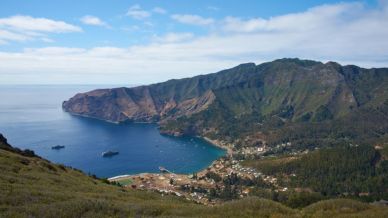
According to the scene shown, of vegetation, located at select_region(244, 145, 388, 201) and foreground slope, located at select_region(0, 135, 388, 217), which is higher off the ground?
foreground slope, located at select_region(0, 135, 388, 217)

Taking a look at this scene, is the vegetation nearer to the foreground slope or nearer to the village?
the village

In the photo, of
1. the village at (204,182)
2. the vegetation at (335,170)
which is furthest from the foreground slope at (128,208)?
the vegetation at (335,170)

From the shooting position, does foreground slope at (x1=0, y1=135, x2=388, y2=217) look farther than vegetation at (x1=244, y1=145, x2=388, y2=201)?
No

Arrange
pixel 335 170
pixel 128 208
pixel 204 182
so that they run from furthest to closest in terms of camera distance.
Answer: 1. pixel 335 170
2. pixel 204 182
3. pixel 128 208

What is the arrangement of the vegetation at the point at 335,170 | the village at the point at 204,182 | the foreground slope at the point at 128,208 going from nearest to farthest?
the foreground slope at the point at 128,208, the village at the point at 204,182, the vegetation at the point at 335,170

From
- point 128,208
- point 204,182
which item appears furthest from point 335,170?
point 128,208

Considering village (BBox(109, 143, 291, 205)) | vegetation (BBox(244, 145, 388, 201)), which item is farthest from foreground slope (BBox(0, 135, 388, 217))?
vegetation (BBox(244, 145, 388, 201))

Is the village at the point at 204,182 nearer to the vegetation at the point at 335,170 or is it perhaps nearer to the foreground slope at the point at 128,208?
the vegetation at the point at 335,170

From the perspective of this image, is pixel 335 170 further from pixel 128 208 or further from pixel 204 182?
pixel 128 208

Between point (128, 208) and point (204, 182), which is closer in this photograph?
point (128, 208)

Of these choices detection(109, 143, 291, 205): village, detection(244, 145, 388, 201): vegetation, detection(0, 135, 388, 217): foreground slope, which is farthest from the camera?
detection(244, 145, 388, 201): vegetation

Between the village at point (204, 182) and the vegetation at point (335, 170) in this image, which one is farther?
the vegetation at point (335, 170)
